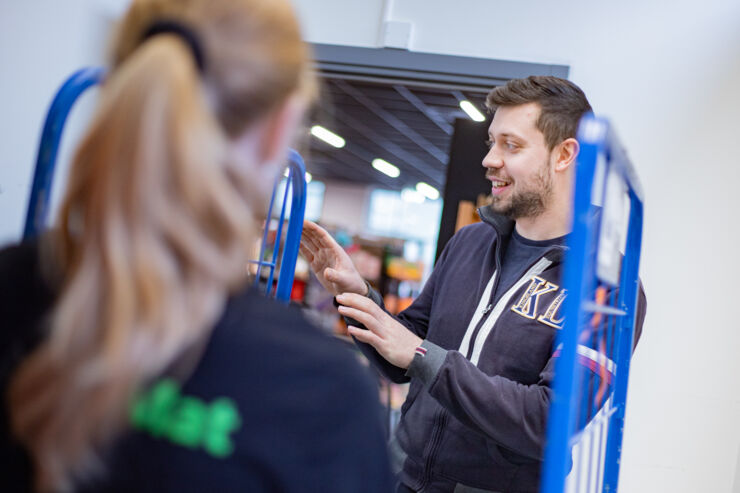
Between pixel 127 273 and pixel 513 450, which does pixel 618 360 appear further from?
pixel 127 273

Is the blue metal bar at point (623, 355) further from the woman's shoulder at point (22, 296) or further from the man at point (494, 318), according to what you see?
the woman's shoulder at point (22, 296)

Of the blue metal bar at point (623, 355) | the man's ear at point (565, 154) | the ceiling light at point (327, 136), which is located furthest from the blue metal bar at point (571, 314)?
the ceiling light at point (327, 136)

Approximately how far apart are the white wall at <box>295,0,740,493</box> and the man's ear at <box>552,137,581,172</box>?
3.78 feet

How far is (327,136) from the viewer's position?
11.6m

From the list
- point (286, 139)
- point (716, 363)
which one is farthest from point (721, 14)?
point (286, 139)

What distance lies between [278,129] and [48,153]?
0.81 meters

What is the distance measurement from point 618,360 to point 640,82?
5.60ft

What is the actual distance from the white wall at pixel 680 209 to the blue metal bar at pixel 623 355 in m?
1.29

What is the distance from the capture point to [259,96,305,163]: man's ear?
0.70 metres

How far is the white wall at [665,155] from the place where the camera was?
2713 mm

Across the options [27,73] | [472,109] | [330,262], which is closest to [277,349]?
[330,262]

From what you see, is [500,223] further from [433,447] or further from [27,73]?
[27,73]

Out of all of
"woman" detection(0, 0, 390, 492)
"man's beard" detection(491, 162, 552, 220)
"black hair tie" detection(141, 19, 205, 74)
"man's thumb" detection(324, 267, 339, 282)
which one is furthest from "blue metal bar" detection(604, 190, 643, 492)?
"black hair tie" detection(141, 19, 205, 74)

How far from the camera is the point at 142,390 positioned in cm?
63
